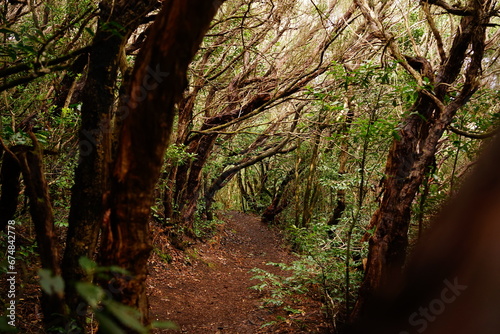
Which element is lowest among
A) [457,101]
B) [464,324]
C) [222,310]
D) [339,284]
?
[222,310]

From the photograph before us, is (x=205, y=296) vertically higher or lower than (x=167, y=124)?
lower

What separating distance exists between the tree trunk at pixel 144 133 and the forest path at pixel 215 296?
3.51 metres

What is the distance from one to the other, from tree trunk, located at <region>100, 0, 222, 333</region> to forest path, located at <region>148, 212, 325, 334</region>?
3509 millimetres

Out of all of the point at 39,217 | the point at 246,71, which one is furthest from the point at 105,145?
the point at 246,71

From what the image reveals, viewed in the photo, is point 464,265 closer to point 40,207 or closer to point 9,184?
point 40,207

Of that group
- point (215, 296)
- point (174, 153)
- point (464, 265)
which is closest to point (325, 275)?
point (215, 296)

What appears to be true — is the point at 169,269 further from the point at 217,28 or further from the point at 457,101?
the point at 457,101

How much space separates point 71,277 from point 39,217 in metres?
0.81

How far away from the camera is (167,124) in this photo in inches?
65.1

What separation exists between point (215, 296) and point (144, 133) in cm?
642

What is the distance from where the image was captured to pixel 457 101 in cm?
371

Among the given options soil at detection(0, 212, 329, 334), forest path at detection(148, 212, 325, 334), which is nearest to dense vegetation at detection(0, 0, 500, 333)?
soil at detection(0, 212, 329, 334)

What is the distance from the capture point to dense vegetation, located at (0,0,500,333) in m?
1.64

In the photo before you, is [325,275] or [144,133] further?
[325,275]
